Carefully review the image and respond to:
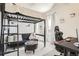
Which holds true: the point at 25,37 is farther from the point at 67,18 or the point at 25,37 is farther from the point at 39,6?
the point at 67,18

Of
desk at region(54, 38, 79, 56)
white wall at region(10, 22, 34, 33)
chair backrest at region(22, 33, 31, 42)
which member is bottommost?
desk at region(54, 38, 79, 56)

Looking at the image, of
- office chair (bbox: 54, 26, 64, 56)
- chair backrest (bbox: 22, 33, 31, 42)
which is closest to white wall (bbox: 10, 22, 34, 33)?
chair backrest (bbox: 22, 33, 31, 42)

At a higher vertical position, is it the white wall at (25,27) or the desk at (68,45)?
the white wall at (25,27)

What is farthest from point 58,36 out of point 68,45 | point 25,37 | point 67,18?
point 25,37

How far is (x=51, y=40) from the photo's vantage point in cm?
195

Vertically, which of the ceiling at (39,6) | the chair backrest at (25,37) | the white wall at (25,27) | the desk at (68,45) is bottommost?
the desk at (68,45)

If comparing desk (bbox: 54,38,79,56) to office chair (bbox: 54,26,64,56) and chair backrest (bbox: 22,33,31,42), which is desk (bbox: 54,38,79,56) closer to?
office chair (bbox: 54,26,64,56)

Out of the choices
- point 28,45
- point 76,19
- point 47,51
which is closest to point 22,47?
point 28,45

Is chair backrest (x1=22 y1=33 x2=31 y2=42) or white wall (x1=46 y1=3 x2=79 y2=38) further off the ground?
white wall (x1=46 y1=3 x2=79 y2=38)

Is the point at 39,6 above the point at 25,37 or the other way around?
above

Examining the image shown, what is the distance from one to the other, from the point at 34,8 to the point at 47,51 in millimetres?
747

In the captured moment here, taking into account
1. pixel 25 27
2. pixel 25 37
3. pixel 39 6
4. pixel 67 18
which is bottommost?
pixel 25 37

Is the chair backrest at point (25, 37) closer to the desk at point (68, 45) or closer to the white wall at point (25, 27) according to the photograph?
the white wall at point (25, 27)

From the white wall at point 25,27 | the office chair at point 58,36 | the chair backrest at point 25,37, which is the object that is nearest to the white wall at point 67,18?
the office chair at point 58,36
